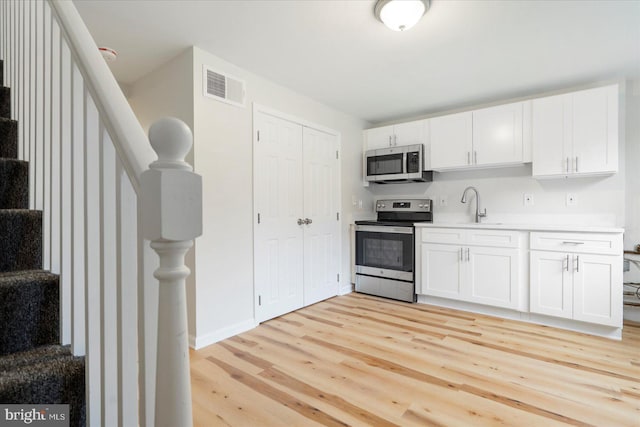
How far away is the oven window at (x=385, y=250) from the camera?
146 inches

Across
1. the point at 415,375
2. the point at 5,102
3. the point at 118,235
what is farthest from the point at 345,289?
the point at 118,235

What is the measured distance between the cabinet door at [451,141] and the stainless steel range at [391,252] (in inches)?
23.0

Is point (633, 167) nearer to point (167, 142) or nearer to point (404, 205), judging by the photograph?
point (404, 205)

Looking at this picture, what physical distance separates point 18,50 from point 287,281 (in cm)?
256

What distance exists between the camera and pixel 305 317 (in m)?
3.18

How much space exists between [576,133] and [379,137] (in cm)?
207

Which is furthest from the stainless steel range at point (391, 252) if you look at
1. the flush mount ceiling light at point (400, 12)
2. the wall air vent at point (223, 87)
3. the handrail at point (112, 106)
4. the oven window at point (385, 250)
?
the handrail at point (112, 106)

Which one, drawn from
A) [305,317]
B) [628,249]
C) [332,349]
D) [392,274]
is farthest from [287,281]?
[628,249]

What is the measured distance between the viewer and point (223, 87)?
268 centimetres

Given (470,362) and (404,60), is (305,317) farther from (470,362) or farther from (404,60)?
(404,60)

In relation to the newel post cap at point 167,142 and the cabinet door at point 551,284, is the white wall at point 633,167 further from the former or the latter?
the newel post cap at point 167,142

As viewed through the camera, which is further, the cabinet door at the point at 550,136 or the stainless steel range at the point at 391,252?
the stainless steel range at the point at 391,252

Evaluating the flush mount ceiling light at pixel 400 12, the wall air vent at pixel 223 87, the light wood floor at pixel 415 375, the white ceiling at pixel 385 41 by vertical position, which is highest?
the white ceiling at pixel 385 41

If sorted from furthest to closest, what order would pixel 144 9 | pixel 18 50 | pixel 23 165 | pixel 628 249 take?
1. pixel 628 249
2. pixel 144 9
3. pixel 18 50
4. pixel 23 165
